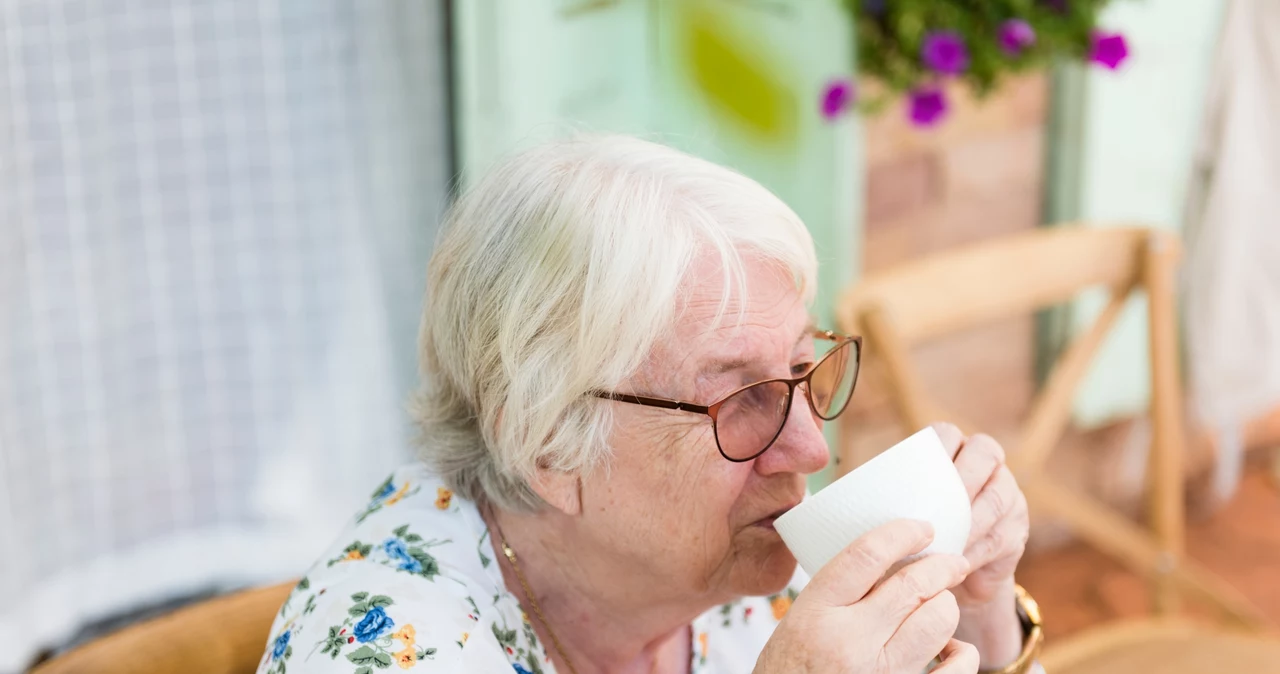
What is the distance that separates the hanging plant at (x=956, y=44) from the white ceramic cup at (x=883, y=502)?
4.47 ft

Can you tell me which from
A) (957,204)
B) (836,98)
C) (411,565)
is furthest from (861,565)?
(957,204)

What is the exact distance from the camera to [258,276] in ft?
7.22

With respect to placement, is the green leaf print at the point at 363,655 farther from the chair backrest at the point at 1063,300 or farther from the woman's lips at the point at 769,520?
the chair backrest at the point at 1063,300

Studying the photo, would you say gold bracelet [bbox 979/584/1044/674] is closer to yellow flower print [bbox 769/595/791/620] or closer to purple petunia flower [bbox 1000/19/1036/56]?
yellow flower print [bbox 769/595/791/620]

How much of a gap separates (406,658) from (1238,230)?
2.38 m

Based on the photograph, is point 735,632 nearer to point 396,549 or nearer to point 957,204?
point 396,549

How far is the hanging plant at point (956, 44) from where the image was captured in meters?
2.17

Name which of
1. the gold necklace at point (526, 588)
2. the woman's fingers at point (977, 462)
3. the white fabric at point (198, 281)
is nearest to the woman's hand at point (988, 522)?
the woman's fingers at point (977, 462)

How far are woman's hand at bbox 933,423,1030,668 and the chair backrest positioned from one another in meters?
0.62

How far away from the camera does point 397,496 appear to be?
119 centimetres

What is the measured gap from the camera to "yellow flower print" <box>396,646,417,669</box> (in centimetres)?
97

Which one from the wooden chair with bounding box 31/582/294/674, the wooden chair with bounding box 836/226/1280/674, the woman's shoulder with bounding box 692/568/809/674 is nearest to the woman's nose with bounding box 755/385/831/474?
the woman's shoulder with bounding box 692/568/809/674

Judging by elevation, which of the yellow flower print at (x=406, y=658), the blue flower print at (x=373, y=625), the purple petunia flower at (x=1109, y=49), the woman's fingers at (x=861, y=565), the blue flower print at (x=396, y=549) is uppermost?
the purple petunia flower at (x=1109, y=49)

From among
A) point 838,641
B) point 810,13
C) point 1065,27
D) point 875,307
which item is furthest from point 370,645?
point 1065,27
